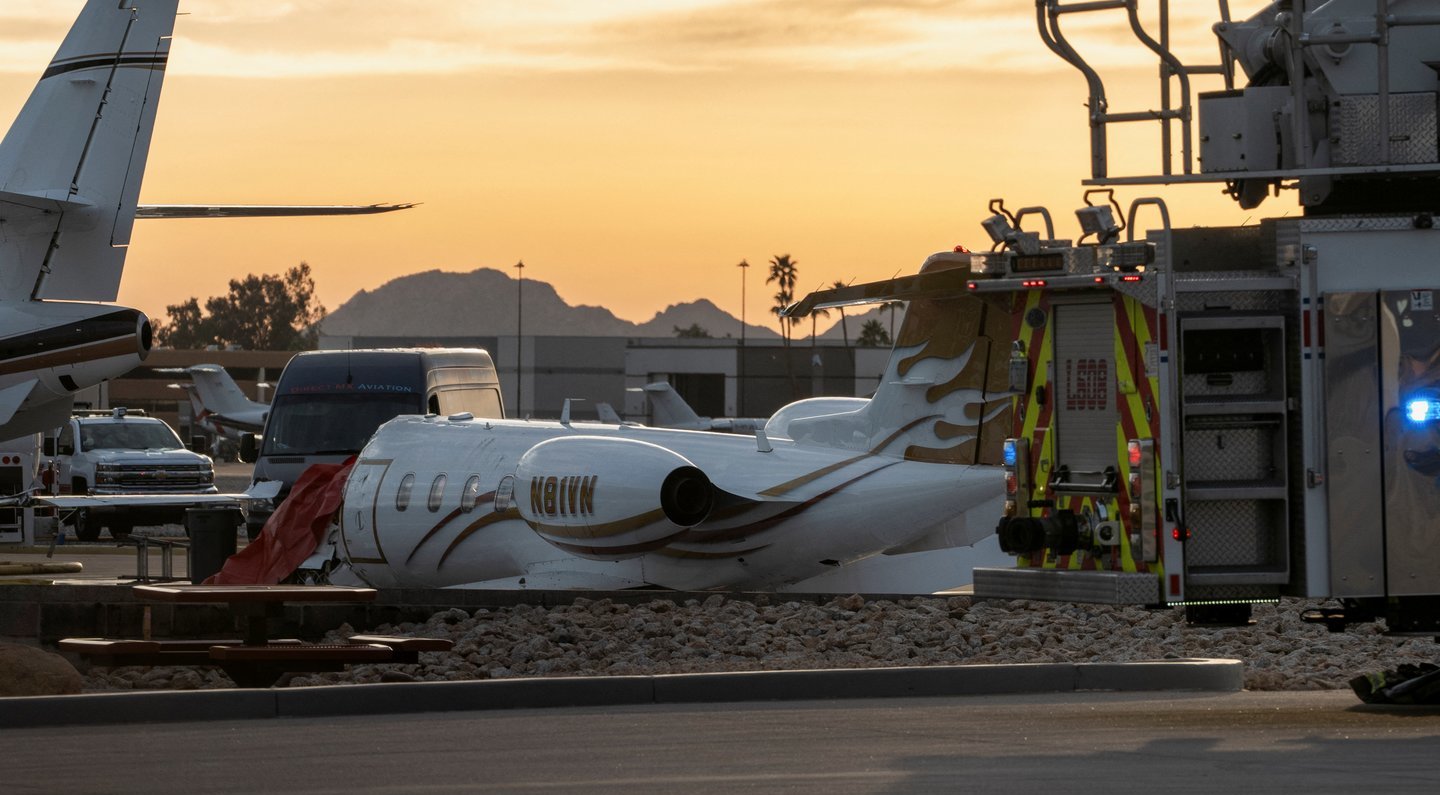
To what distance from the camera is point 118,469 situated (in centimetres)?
4262

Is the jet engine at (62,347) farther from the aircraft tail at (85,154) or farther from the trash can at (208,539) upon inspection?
the trash can at (208,539)

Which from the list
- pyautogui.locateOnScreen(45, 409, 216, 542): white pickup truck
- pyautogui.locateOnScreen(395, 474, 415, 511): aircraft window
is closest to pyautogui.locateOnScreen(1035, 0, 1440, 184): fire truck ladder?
pyautogui.locateOnScreen(395, 474, 415, 511): aircraft window

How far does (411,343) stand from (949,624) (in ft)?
305

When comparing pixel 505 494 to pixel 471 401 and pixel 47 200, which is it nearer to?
pixel 47 200

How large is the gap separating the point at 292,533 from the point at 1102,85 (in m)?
15.6

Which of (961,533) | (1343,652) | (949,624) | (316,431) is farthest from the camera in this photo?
(316,431)

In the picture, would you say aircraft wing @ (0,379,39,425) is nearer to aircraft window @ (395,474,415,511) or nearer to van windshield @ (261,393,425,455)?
van windshield @ (261,393,425,455)

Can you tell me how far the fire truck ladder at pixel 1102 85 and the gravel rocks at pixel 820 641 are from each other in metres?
4.53

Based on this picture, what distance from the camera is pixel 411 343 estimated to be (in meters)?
109

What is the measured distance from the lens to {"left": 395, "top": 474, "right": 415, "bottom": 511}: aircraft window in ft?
75.8

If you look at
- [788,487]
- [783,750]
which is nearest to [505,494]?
[788,487]

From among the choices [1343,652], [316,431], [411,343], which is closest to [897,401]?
[1343,652]

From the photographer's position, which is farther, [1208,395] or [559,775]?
[1208,395]

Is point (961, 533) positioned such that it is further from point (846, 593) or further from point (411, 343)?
point (411, 343)
